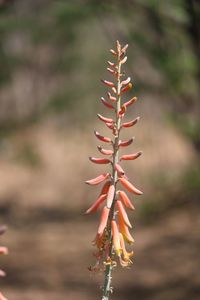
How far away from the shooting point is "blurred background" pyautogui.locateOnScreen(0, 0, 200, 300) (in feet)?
45.0

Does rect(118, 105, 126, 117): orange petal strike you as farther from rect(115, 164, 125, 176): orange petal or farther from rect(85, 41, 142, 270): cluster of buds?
rect(115, 164, 125, 176): orange petal

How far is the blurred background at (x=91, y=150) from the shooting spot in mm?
13727

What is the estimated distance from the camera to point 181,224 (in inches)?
675

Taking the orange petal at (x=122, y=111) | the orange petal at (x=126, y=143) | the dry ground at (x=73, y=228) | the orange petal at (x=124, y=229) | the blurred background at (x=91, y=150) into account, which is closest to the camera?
the orange petal at (x=122, y=111)

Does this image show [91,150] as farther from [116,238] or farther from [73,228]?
[116,238]

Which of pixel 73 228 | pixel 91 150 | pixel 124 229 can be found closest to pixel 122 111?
pixel 124 229

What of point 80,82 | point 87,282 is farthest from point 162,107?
point 87,282

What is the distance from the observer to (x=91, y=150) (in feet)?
69.2

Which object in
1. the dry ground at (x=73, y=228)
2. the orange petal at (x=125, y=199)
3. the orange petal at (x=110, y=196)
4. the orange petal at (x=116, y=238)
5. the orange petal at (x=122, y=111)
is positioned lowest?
the orange petal at (x=116, y=238)

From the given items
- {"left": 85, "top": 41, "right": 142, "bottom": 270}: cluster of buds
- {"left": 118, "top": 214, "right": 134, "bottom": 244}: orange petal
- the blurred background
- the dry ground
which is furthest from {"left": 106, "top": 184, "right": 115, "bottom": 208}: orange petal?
the dry ground

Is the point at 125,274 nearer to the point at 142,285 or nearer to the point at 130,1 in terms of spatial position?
the point at 142,285

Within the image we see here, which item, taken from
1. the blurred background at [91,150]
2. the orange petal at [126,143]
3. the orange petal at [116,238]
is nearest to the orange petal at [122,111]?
the orange petal at [126,143]

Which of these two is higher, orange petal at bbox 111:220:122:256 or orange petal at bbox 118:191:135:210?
orange petal at bbox 118:191:135:210

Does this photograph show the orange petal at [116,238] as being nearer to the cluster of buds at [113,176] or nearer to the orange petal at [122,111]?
the cluster of buds at [113,176]
